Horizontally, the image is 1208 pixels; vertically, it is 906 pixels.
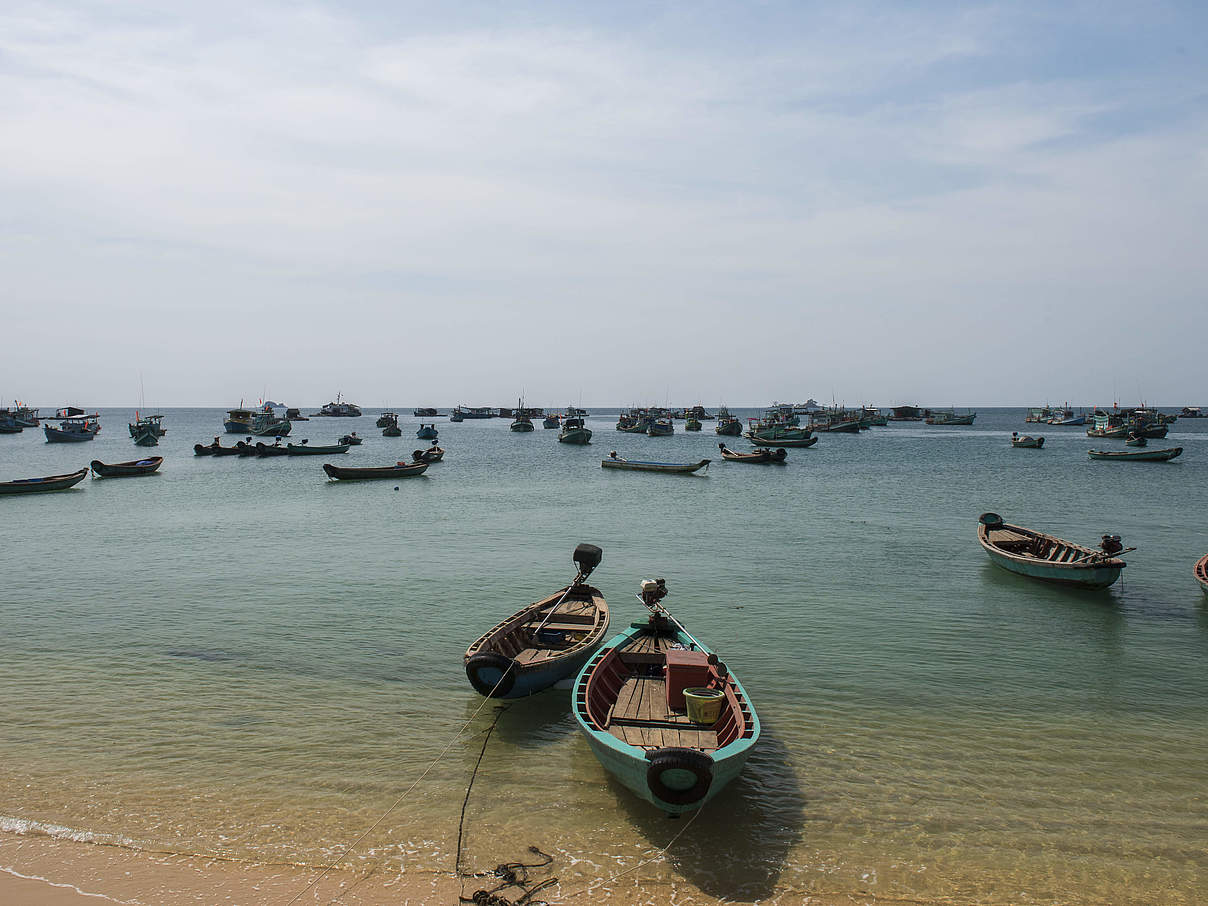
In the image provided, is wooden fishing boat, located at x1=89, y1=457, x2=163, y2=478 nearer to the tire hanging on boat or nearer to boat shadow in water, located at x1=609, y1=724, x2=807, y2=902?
the tire hanging on boat

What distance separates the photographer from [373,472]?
5634cm

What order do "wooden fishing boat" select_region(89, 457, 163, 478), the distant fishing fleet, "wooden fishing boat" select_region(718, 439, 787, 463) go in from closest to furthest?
1. the distant fishing fleet
2. "wooden fishing boat" select_region(89, 457, 163, 478)
3. "wooden fishing boat" select_region(718, 439, 787, 463)

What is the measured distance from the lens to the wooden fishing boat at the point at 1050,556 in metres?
20.6

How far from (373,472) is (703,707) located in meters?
50.2

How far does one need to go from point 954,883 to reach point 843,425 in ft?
436

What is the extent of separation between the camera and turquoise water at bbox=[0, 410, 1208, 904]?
8953mm

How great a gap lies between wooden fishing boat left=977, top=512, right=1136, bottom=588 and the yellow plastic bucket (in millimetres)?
16160

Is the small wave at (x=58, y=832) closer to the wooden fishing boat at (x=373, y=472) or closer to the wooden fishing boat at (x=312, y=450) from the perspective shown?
the wooden fishing boat at (x=373, y=472)

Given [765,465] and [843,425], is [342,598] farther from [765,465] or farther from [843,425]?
[843,425]

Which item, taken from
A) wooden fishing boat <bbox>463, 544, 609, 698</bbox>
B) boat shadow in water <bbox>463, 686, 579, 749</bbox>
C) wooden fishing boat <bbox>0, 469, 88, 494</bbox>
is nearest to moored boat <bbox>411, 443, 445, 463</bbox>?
wooden fishing boat <bbox>0, 469, 88, 494</bbox>

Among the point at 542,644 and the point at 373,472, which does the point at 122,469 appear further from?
the point at 542,644

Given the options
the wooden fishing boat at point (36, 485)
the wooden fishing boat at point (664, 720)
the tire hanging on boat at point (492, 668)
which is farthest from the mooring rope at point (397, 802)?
the wooden fishing boat at point (36, 485)

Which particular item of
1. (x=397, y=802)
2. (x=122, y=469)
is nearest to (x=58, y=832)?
(x=397, y=802)

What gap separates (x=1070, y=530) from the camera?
31.8 metres
